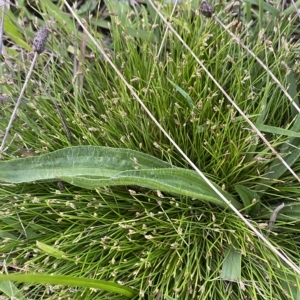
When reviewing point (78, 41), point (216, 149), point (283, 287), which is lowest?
point (283, 287)

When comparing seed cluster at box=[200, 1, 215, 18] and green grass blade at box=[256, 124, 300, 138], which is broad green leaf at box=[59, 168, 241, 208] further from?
seed cluster at box=[200, 1, 215, 18]

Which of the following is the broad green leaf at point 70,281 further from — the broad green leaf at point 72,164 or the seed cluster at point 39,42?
the seed cluster at point 39,42

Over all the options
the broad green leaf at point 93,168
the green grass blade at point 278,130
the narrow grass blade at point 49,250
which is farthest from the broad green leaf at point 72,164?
the green grass blade at point 278,130

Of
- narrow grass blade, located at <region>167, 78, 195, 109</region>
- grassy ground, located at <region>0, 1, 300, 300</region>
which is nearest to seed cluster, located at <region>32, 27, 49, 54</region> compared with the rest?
grassy ground, located at <region>0, 1, 300, 300</region>

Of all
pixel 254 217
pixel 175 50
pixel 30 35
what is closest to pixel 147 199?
pixel 254 217

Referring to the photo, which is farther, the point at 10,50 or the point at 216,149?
the point at 10,50

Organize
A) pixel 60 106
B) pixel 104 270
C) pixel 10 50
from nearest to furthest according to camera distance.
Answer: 1. pixel 104 270
2. pixel 60 106
3. pixel 10 50

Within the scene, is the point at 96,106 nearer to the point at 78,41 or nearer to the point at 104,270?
the point at 78,41
